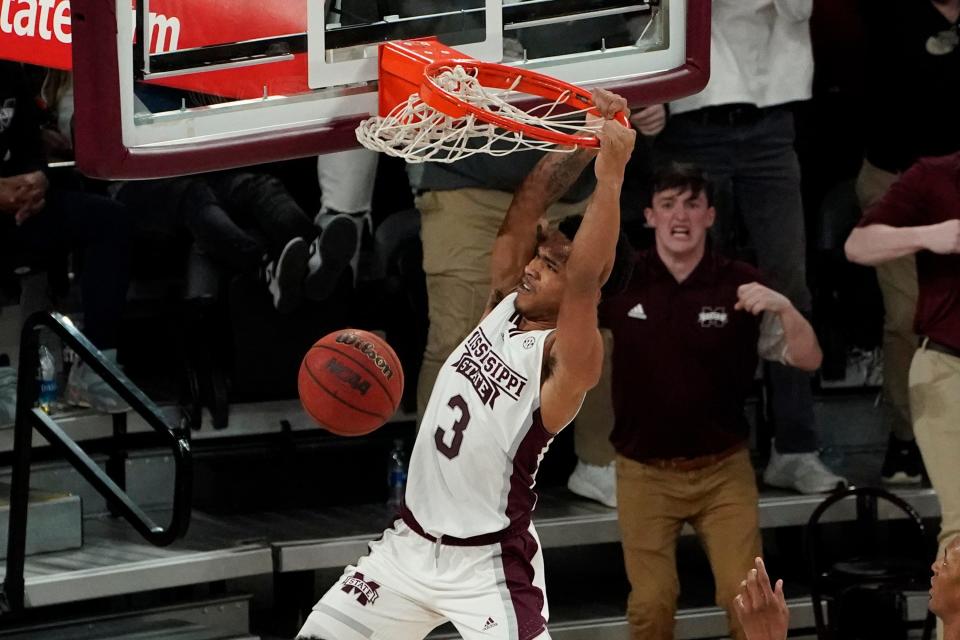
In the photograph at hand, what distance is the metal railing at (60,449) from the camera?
5590 millimetres

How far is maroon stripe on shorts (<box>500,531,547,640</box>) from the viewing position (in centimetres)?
501

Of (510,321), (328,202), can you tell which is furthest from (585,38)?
(328,202)

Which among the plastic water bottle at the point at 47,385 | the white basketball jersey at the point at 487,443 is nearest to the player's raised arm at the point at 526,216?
the white basketball jersey at the point at 487,443

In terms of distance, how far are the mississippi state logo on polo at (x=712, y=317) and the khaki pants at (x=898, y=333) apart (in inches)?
41.5

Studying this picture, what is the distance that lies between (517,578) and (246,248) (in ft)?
7.27

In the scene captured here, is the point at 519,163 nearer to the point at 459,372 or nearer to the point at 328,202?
the point at 328,202

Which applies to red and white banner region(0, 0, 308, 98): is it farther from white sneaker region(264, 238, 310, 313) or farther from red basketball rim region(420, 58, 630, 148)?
white sneaker region(264, 238, 310, 313)

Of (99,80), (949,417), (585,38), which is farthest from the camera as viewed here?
(949,417)

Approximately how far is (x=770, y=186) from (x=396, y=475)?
1907 mm

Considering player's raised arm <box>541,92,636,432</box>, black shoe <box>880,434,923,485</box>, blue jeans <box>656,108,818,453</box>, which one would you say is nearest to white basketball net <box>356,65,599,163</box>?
player's raised arm <box>541,92,636,432</box>

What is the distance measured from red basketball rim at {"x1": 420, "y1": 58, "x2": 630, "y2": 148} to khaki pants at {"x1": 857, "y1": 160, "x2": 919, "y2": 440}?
9.19 ft

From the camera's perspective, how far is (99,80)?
421cm

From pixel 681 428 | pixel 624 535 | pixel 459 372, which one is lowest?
pixel 624 535

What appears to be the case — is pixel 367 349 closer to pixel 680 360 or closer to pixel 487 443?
pixel 487 443
